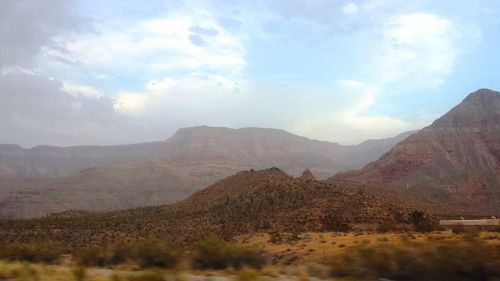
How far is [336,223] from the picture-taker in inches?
Result: 2025

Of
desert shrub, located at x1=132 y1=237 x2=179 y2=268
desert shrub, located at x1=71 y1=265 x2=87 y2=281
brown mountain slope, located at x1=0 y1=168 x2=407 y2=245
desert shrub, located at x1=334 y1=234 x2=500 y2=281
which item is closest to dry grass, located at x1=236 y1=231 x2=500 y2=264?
brown mountain slope, located at x1=0 y1=168 x2=407 y2=245

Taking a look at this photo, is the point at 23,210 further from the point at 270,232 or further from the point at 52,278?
the point at 52,278

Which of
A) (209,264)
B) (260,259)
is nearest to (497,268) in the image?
(260,259)

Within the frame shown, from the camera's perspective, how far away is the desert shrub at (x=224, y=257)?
1766 centimetres

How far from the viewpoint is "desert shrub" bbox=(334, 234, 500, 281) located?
1329 cm

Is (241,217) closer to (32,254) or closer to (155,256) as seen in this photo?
(32,254)

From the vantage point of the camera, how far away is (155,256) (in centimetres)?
1864

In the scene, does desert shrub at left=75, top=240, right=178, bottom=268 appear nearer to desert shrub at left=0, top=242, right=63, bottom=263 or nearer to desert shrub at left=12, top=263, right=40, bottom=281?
desert shrub at left=0, top=242, right=63, bottom=263

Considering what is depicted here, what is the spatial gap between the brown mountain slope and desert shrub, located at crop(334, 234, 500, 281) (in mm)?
32912

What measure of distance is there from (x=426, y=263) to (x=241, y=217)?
45983 mm

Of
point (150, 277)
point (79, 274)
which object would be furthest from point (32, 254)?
point (150, 277)

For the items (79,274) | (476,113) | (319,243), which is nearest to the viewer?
(79,274)

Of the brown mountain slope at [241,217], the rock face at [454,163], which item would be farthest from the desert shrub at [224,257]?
the rock face at [454,163]

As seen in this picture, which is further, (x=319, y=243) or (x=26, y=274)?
(x=319, y=243)
